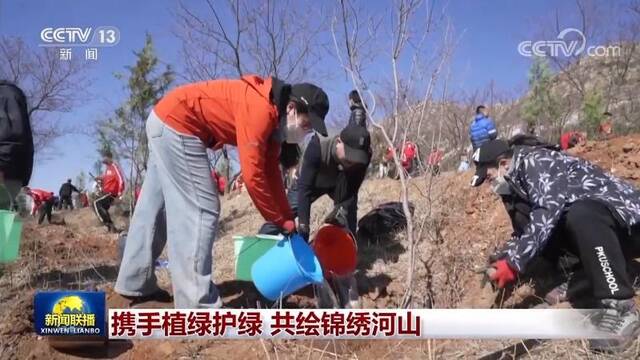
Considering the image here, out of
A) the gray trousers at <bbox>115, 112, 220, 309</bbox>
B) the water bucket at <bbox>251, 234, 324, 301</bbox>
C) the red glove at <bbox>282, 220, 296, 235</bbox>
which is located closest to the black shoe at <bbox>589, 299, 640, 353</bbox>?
the water bucket at <bbox>251, 234, 324, 301</bbox>

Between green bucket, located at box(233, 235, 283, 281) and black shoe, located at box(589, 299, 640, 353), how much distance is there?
61.5 inches

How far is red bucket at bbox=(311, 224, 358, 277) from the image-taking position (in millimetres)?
3117

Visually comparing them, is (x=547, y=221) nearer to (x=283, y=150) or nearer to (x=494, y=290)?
(x=494, y=290)

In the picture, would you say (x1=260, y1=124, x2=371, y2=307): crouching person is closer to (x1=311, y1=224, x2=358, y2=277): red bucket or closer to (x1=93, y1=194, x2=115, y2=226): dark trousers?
(x1=311, y1=224, x2=358, y2=277): red bucket

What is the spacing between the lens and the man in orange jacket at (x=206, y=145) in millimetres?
2488

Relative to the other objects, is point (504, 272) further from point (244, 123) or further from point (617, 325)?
point (244, 123)

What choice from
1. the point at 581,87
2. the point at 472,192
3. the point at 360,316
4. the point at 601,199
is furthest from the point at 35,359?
the point at 581,87

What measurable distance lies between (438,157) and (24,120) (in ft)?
8.19

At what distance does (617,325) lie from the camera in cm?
220

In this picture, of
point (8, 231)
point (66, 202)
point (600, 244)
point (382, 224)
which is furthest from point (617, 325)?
point (66, 202)

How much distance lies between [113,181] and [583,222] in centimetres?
598

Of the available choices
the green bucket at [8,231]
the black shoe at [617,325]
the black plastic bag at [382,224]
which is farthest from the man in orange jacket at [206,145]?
the black plastic bag at [382,224]

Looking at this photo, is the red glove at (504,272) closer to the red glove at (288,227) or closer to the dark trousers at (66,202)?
the red glove at (288,227)

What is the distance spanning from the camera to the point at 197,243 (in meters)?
2.60
